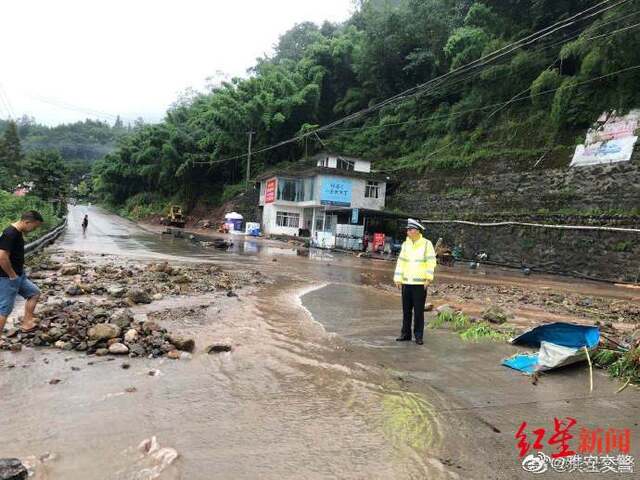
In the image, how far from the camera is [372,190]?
132 ft

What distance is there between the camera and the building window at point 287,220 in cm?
4481

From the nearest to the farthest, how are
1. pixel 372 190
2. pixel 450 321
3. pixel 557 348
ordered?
pixel 557 348, pixel 450 321, pixel 372 190

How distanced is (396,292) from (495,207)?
18281 mm

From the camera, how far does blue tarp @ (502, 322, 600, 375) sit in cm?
514

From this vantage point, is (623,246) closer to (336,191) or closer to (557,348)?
(557,348)

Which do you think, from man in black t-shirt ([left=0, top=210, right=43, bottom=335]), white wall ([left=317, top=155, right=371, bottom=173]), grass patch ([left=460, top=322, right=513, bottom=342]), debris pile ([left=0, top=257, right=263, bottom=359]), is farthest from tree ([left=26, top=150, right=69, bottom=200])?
grass patch ([left=460, top=322, right=513, bottom=342])

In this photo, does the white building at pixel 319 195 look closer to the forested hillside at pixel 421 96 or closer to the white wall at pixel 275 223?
the white wall at pixel 275 223

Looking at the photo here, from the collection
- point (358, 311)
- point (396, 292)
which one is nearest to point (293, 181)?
point (396, 292)

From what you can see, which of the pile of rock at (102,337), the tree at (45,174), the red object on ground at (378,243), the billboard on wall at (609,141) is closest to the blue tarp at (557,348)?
the pile of rock at (102,337)

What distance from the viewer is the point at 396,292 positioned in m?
12.8

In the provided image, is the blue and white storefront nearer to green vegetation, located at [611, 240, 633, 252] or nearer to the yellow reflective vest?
green vegetation, located at [611, 240, 633, 252]

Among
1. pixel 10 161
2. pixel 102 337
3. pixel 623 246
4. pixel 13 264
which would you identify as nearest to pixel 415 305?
pixel 102 337

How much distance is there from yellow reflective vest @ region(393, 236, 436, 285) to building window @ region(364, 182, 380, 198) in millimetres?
33667

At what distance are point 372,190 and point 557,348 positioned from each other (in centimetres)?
3549
